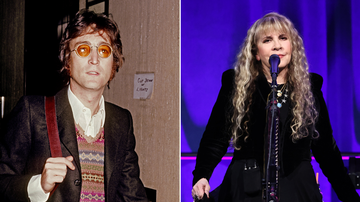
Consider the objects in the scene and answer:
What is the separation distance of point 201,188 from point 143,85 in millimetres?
733

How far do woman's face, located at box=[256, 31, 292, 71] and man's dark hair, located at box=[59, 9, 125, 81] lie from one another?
66cm

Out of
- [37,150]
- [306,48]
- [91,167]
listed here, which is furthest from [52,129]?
[306,48]

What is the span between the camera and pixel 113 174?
59.1 inches

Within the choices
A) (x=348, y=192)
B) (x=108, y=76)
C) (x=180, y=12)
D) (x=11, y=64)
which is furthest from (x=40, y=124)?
(x=11, y=64)

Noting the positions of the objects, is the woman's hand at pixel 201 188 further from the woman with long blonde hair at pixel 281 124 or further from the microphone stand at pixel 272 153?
the microphone stand at pixel 272 153

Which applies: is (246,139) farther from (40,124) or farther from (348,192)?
(40,124)

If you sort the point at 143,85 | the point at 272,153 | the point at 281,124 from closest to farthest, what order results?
the point at 272,153 < the point at 281,124 < the point at 143,85

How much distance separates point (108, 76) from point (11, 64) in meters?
2.23

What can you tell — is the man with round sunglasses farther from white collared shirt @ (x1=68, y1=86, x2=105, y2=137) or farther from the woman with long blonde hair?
the woman with long blonde hair

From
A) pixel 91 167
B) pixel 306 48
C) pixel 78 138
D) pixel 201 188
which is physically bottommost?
pixel 201 188

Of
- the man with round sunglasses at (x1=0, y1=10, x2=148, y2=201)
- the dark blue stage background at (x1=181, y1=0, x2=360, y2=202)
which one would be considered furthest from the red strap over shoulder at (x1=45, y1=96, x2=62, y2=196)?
the dark blue stage background at (x1=181, y1=0, x2=360, y2=202)

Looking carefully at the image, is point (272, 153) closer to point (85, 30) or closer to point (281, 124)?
point (281, 124)

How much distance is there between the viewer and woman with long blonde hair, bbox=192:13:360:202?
1.48 meters

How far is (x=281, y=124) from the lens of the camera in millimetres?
1477
